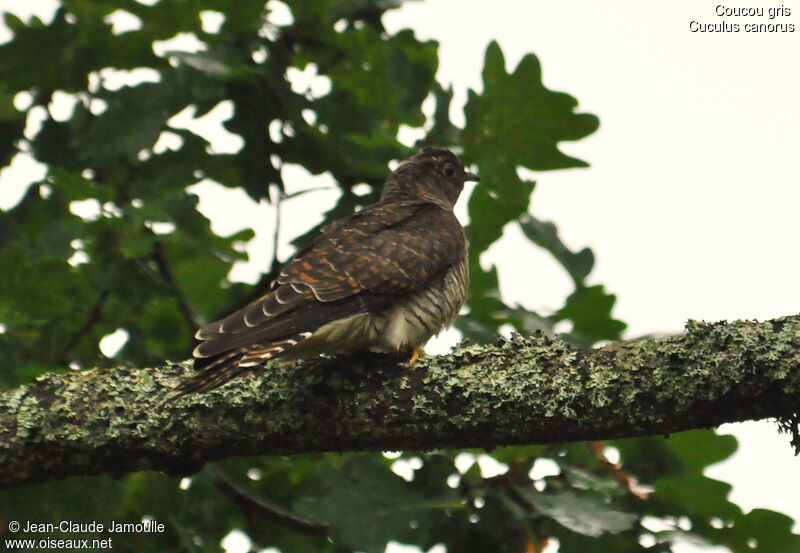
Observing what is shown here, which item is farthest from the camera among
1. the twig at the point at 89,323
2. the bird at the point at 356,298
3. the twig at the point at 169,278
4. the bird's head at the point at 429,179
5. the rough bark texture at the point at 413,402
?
the bird's head at the point at 429,179

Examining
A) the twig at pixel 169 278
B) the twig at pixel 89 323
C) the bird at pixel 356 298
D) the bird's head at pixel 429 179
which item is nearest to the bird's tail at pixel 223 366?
the bird at pixel 356 298

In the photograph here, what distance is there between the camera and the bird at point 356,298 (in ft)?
11.0

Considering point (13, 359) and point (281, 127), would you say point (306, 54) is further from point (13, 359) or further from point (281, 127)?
point (13, 359)

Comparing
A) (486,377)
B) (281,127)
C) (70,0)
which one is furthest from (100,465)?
(70,0)

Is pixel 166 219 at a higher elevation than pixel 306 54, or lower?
lower

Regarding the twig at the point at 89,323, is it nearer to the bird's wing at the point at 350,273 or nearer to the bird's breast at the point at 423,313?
the bird's wing at the point at 350,273

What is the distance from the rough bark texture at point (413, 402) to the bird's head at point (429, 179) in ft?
6.10

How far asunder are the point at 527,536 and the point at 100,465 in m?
1.58

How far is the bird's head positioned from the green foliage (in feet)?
1.28

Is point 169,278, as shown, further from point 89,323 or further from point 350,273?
point 350,273

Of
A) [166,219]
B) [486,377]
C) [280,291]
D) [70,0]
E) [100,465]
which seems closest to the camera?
[486,377]

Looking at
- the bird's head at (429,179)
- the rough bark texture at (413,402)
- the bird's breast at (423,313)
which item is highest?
the bird's head at (429,179)

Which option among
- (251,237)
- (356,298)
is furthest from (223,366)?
(251,237)

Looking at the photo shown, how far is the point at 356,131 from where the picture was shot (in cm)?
497
